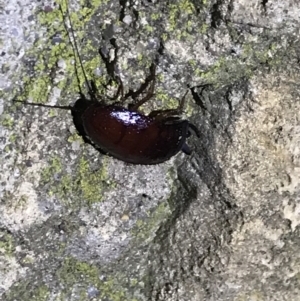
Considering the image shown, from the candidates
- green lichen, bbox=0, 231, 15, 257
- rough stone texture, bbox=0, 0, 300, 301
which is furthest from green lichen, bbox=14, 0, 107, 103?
green lichen, bbox=0, 231, 15, 257

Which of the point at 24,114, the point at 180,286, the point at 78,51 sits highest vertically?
the point at 78,51

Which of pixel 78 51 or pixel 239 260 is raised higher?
pixel 78 51

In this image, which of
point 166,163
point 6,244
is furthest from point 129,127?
point 6,244

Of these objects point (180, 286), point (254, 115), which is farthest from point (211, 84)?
point (180, 286)

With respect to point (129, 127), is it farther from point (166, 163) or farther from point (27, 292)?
point (27, 292)

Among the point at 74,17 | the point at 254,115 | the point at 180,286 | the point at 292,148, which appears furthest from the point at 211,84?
the point at 180,286

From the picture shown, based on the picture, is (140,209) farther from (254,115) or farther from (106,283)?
(254,115)

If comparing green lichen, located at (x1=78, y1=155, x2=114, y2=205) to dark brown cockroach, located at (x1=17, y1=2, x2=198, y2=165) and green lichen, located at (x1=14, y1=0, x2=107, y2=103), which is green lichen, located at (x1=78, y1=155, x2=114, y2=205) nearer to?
dark brown cockroach, located at (x1=17, y1=2, x2=198, y2=165)

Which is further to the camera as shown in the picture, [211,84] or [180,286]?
[180,286]
